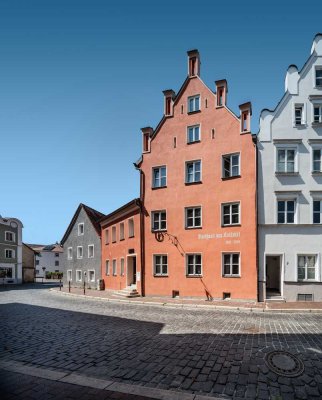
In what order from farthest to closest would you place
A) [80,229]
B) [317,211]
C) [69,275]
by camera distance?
[69,275], [80,229], [317,211]

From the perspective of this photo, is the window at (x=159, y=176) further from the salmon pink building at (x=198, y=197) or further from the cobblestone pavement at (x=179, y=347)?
the cobblestone pavement at (x=179, y=347)

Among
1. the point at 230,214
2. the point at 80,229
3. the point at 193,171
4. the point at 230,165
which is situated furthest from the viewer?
the point at 80,229

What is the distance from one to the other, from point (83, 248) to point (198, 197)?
20.7 m

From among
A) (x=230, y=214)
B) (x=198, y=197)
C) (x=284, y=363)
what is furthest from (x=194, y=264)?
(x=284, y=363)

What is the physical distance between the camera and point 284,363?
305 inches

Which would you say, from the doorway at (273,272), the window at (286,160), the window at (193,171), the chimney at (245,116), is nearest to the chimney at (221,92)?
the chimney at (245,116)

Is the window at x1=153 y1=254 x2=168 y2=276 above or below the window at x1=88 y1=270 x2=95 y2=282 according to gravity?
above

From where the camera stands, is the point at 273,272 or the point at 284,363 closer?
the point at 284,363

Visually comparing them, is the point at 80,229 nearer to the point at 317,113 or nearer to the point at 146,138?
the point at 146,138

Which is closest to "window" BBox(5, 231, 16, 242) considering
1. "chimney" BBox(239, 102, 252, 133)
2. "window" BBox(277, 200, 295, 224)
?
"chimney" BBox(239, 102, 252, 133)

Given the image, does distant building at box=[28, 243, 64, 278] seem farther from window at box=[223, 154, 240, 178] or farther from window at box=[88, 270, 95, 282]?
window at box=[223, 154, 240, 178]

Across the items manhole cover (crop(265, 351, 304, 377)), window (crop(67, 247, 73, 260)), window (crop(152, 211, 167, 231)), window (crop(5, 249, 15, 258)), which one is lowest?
window (crop(5, 249, 15, 258))

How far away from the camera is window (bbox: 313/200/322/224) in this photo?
19703mm

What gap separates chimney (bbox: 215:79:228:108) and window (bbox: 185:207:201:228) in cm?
782
